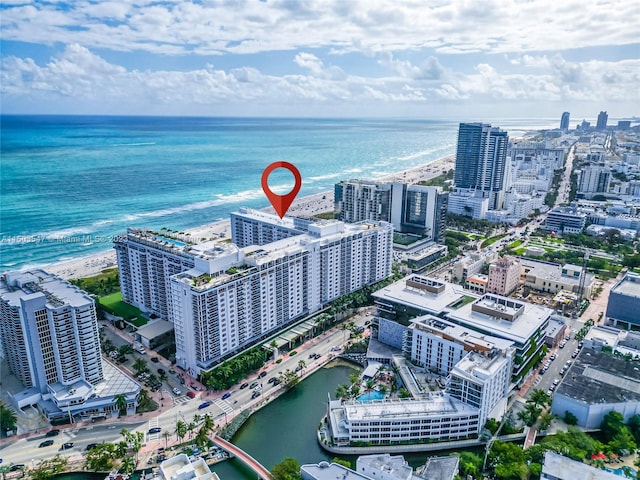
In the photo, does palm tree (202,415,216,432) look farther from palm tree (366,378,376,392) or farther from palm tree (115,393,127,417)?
palm tree (366,378,376,392)

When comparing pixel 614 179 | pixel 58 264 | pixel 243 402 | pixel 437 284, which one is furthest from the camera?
pixel 614 179

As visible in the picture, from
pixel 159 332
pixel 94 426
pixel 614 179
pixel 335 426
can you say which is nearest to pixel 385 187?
pixel 159 332

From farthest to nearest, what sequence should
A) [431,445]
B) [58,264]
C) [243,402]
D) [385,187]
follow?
[385,187]
[58,264]
[243,402]
[431,445]

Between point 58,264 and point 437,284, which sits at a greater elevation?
point 437,284

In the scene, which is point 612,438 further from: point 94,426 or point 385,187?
point 385,187

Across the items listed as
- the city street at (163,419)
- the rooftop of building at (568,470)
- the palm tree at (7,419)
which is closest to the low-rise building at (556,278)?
the city street at (163,419)

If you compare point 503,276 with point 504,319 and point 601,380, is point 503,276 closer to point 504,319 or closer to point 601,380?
point 504,319

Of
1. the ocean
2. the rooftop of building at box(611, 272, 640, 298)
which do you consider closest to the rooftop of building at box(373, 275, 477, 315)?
the rooftop of building at box(611, 272, 640, 298)
